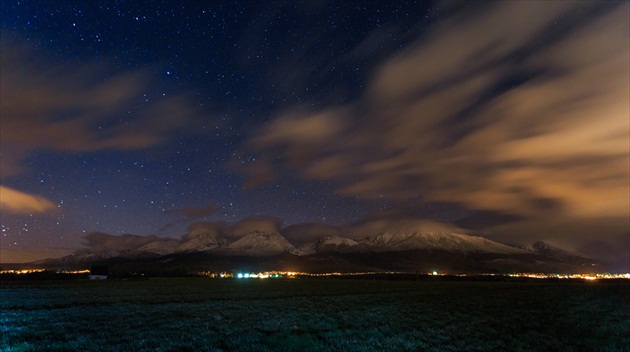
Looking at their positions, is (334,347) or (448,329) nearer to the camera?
(334,347)

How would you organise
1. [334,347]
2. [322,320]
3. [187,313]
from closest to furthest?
[334,347] < [322,320] < [187,313]

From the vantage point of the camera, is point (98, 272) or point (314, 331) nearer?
point (314, 331)

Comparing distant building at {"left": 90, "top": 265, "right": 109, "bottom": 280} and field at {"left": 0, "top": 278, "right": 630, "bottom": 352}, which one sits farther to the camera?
distant building at {"left": 90, "top": 265, "right": 109, "bottom": 280}

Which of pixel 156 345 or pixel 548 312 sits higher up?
pixel 156 345

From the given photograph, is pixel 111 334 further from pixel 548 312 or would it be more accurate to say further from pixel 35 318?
pixel 548 312

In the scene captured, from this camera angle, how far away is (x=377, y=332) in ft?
82.9

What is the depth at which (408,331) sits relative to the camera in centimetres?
2591

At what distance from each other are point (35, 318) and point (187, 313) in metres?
11.5

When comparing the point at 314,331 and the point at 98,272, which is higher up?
the point at 314,331

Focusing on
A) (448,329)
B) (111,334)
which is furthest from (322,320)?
(111,334)

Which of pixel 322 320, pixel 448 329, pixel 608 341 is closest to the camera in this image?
pixel 608 341

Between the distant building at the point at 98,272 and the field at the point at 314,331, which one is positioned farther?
the distant building at the point at 98,272

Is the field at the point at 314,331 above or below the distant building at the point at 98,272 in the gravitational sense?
above

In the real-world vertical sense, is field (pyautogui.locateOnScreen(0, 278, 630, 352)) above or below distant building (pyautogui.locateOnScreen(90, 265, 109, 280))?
above
